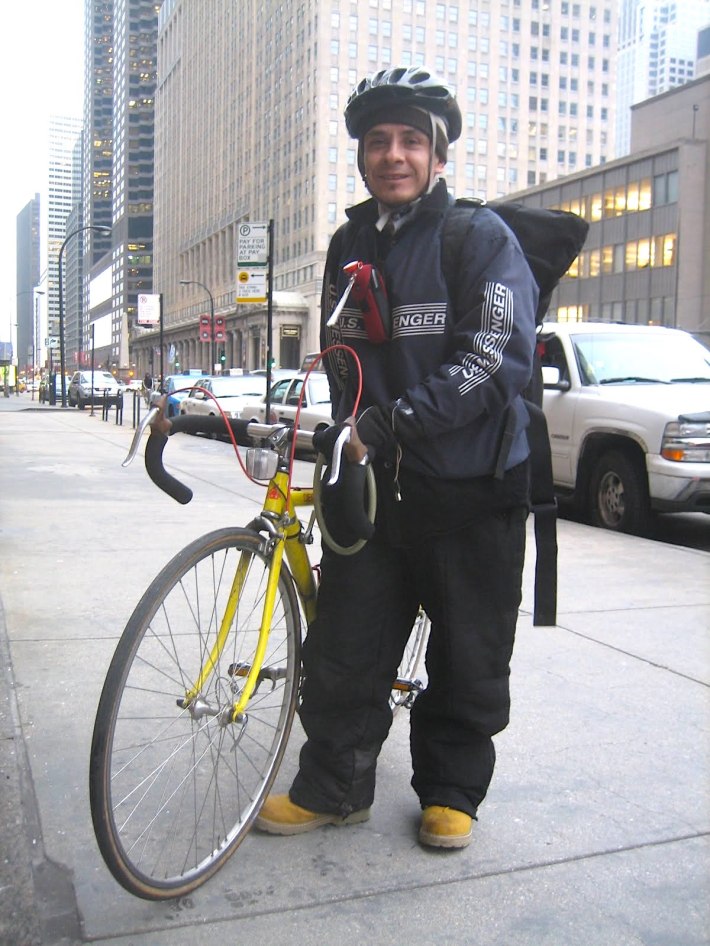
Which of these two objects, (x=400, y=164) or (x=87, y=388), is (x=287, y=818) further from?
(x=87, y=388)

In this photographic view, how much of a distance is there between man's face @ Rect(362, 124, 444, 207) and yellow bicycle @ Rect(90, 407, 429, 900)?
2.36 feet

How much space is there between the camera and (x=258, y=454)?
2713mm

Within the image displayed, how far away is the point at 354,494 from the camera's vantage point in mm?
2369

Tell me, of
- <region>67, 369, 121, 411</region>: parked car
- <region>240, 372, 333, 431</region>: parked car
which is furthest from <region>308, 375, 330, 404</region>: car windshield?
<region>67, 369, 121, 411</region>: parked car

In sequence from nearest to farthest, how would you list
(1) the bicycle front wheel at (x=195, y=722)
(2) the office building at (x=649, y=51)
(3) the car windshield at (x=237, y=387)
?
(1) the bicycle front wheel at (x=195, y=722)
(3) the car windshield at (x=237, y=387)
(2) the office building at (x=649, y=51)

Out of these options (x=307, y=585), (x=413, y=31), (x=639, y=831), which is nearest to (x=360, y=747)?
(x=307, y=585)

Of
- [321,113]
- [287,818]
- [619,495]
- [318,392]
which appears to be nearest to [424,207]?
[287,818]

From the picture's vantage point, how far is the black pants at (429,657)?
2.65 m

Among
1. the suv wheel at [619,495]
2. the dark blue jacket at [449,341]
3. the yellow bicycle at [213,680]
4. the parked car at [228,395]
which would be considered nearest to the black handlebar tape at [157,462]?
the yellow bicycle at [213,680]

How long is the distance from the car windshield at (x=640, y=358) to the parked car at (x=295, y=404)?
549cm

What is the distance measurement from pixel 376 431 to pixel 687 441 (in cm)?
600

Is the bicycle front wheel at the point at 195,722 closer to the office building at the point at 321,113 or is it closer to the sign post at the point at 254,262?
the sign post at the point at 254,262

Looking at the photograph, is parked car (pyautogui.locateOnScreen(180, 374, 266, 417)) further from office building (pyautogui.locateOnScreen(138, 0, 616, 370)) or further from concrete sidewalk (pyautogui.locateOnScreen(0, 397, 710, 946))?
office building (pyautogui.locateOnScreen(138, 0, 616, 370))

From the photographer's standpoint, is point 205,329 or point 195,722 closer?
point 195,722
